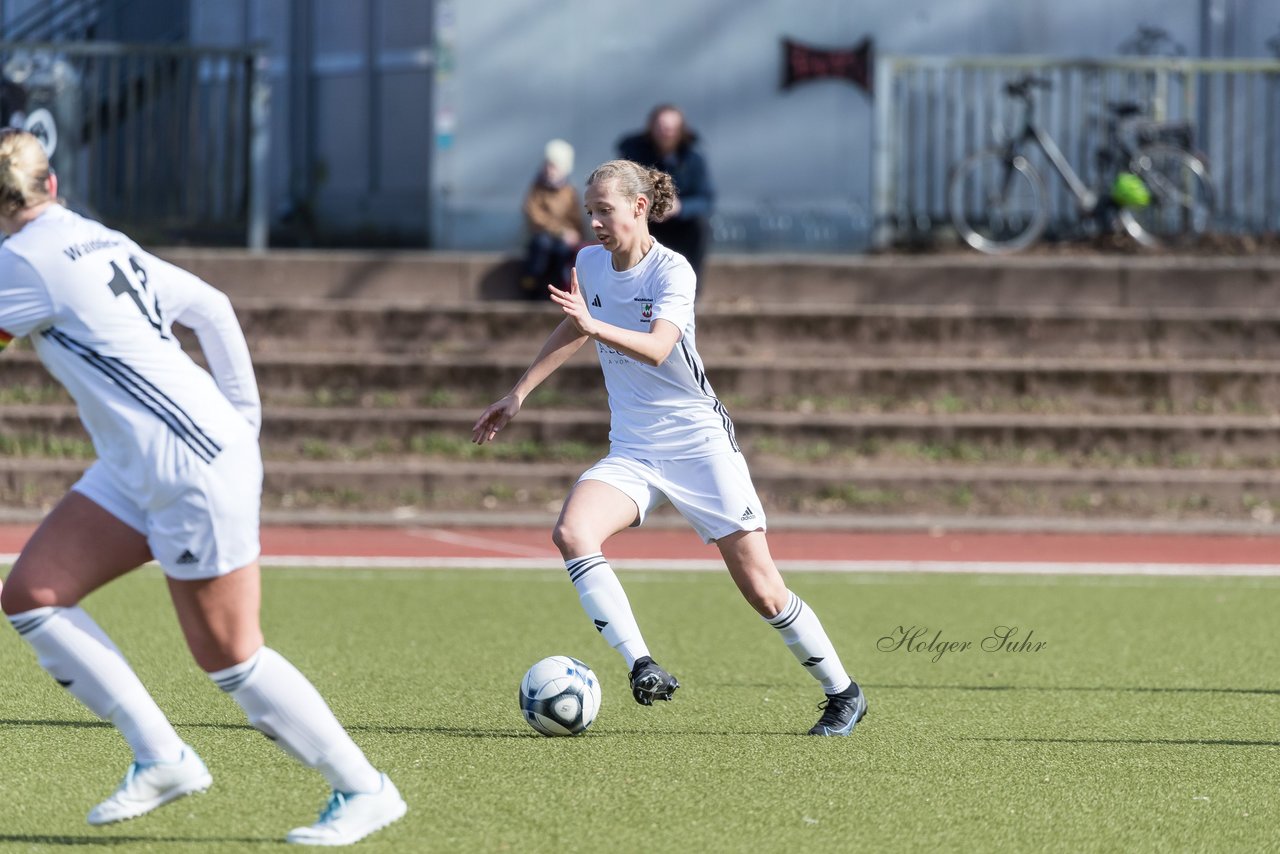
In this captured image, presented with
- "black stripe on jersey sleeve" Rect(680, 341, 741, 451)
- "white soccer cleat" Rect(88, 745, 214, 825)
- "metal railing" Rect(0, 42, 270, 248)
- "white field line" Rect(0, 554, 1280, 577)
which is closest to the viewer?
"white soccer cleat" Rect(88, 745, 214, 825)

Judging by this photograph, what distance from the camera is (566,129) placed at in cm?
1833

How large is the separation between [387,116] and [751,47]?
13.6 ft

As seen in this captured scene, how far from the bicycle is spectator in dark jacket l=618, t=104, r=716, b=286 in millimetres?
3618

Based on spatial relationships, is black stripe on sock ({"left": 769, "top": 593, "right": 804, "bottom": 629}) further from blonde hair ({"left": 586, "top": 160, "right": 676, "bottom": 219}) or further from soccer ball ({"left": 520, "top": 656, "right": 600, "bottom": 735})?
blonde hair ({"left": 586, "top": 160, "right": 676, "bottom": 219})

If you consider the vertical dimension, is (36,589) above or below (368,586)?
above

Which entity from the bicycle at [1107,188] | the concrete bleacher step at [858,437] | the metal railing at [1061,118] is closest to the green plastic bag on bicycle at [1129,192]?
the bicycle at [1107,188]

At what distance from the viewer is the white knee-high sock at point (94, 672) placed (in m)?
4.46

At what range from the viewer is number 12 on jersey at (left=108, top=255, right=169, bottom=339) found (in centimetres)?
428

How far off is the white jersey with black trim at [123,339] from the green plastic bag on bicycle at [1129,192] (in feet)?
46.5

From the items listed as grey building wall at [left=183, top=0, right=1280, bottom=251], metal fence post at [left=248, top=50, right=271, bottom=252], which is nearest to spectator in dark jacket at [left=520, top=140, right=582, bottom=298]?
grey building wall at [left=183, top=0, right=1280, bottom=251]

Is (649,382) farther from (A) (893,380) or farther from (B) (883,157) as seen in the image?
(B) (883,157)

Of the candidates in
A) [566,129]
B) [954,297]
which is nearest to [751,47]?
[566,129]

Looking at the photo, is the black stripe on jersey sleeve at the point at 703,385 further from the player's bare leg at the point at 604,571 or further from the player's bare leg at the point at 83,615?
the player's bare leg at the point at 83,615

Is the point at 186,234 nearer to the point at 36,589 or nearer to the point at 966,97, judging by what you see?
the point at 966,97
